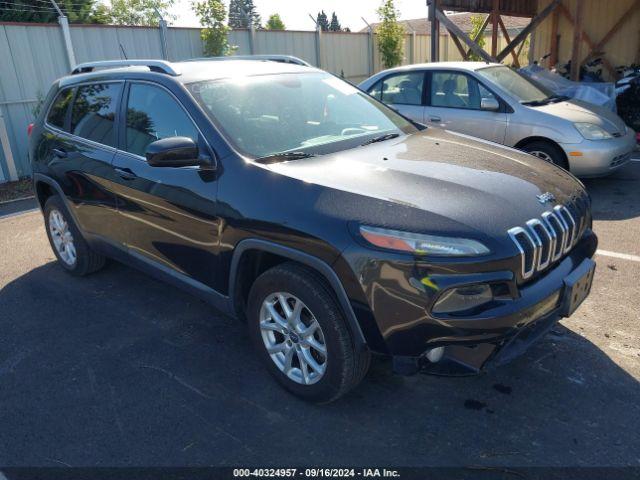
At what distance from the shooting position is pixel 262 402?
3047 mm

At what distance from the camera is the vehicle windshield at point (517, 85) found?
22.6 ft

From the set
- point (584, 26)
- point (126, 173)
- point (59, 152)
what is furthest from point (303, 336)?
point (584, 26)

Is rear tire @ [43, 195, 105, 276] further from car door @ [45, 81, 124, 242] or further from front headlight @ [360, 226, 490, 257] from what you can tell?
front headlight @ [360, 226, 490, 257]

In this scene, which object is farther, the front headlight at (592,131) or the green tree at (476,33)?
the green tree at (476,33)

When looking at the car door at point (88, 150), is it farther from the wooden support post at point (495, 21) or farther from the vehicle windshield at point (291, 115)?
the wooden support post at point (495, 21)

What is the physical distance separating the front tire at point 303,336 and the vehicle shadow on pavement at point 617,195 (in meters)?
4.24

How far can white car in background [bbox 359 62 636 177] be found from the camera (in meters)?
6.38

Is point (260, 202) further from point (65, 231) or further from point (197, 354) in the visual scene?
point (65, 231)

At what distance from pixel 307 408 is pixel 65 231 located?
308cm

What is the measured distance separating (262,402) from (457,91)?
17.8ft

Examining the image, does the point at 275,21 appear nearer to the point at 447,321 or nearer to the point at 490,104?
the point at 490,104

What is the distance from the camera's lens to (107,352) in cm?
365

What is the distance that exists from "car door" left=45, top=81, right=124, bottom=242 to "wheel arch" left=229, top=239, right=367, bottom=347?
4.56 feet

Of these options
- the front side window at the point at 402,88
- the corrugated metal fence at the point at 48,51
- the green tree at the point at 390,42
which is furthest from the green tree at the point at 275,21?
the front side window at the point at 402,88
